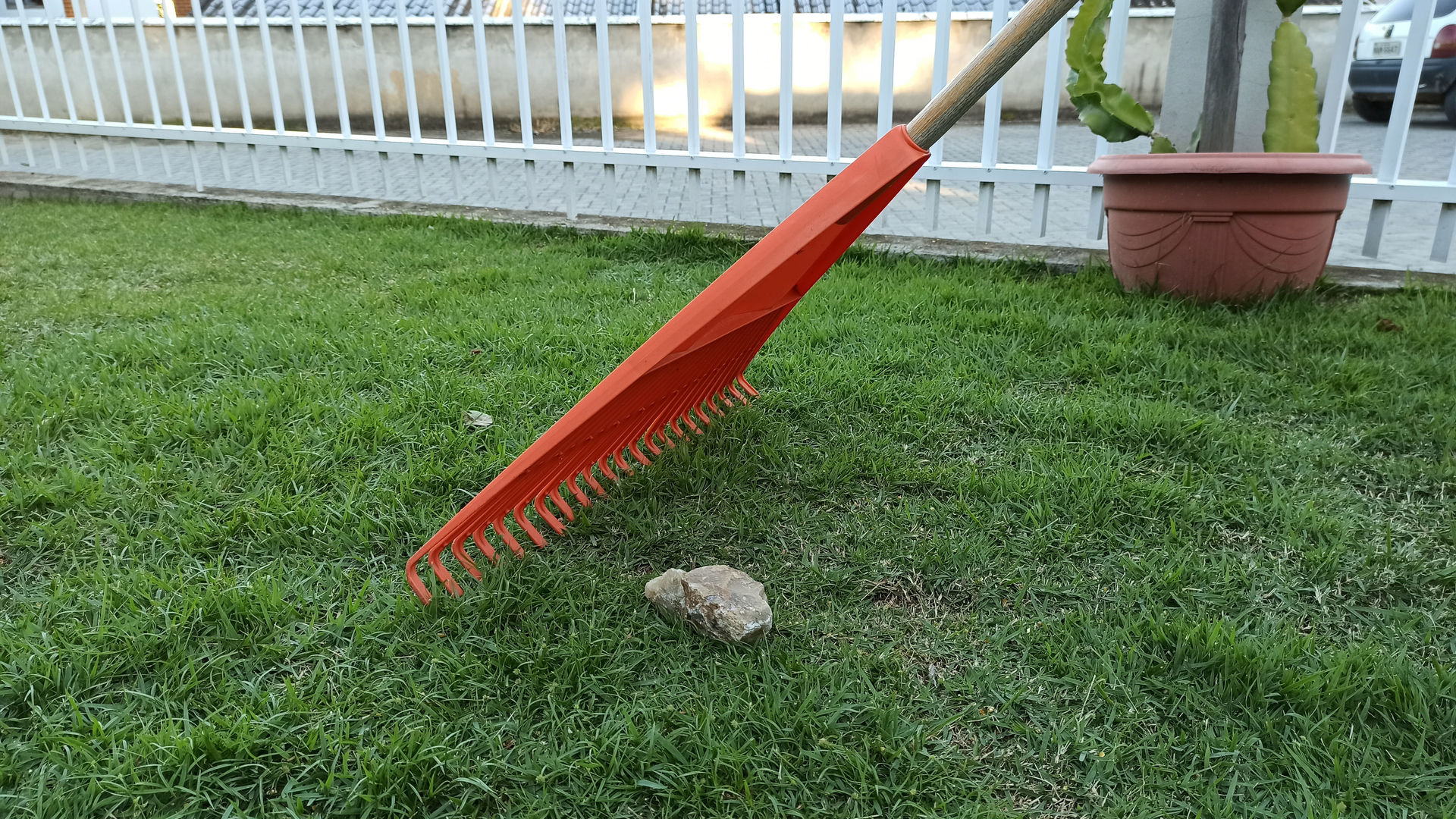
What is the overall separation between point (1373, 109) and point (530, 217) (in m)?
11.1

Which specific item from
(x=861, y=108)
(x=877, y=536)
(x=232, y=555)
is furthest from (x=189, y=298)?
(x=861, y=108)

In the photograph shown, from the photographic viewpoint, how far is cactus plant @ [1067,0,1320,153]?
119 inches

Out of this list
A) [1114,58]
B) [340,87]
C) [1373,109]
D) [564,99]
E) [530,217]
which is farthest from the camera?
[1373,109]

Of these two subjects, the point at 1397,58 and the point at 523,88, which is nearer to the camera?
the point at 523,88

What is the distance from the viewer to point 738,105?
4133 millimetres

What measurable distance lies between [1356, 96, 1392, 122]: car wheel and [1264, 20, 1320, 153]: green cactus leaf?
934 centimetres

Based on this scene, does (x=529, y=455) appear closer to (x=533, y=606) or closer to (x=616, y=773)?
(x=533, y=606)

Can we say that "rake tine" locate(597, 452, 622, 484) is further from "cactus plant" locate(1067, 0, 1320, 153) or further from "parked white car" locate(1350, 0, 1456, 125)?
"parked white car" locate(1350, 0, 1456, 125)

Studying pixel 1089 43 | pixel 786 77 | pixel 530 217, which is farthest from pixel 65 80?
pixel 1089 43

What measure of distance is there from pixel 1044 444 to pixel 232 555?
1.83 meters

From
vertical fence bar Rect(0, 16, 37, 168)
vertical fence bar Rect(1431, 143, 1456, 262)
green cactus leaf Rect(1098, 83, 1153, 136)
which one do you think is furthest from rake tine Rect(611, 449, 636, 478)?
vertical fence bar Rect(0, 16, 37, 168)

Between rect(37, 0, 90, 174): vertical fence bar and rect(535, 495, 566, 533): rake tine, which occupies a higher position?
rect(37, 0, 90, 174): vertical fence bar

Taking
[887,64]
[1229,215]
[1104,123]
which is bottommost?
[1229,215]

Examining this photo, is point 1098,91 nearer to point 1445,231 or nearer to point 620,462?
point 1445,231
